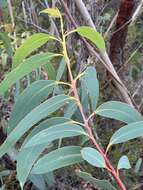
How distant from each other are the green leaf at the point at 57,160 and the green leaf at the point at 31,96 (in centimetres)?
12

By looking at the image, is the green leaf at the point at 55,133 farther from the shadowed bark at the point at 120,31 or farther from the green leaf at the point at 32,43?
the shadowed bark at the point at 120,31

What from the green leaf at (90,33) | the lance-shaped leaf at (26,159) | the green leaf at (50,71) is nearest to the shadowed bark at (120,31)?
the green leaf at (50,71)

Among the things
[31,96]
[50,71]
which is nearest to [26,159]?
[31,96]

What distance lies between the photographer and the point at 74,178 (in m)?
1.63

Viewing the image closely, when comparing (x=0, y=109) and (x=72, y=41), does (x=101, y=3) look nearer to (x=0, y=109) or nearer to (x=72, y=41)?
(x=72, y=41)

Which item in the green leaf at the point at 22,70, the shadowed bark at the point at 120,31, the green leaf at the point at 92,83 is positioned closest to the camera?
the green leaf at the point at 22,70

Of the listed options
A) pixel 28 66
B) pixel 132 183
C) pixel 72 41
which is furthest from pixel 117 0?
pixel 28 66

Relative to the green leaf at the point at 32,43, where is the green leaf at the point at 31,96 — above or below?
below

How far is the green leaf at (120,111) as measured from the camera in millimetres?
945

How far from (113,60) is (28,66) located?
2.35 ft

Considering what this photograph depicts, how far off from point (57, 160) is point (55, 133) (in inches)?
2.3

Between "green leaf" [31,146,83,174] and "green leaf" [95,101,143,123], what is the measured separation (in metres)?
0.10

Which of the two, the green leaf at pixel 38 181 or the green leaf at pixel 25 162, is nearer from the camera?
the green leaf at pixel 25 162

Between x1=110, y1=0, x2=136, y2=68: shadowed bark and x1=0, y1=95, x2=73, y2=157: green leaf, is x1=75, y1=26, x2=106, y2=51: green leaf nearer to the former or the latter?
x1=0, y1=95, x2=73, y2=157: green leaf
